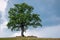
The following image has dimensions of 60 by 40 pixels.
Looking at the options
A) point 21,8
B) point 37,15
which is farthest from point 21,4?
point 37,15

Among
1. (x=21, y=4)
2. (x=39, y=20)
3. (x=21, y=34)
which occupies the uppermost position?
(x=21, y=4)

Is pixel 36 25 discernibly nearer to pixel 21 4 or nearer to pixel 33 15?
pixel 33 15

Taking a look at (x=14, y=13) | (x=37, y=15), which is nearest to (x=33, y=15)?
(x=37, y=15)

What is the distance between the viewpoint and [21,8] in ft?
314

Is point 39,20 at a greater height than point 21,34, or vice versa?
point 39,20

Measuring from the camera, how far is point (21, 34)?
9531 centimetres

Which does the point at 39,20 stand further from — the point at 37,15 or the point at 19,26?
the point at 19,26

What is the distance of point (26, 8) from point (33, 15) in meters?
4.60

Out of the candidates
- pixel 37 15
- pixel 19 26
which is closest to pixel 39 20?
pixel 37 15

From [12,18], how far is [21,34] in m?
7.58

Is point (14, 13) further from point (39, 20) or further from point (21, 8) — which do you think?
point (39, 20)

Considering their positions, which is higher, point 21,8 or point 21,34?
point 21,8

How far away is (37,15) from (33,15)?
1.75m

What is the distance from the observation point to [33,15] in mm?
98062
